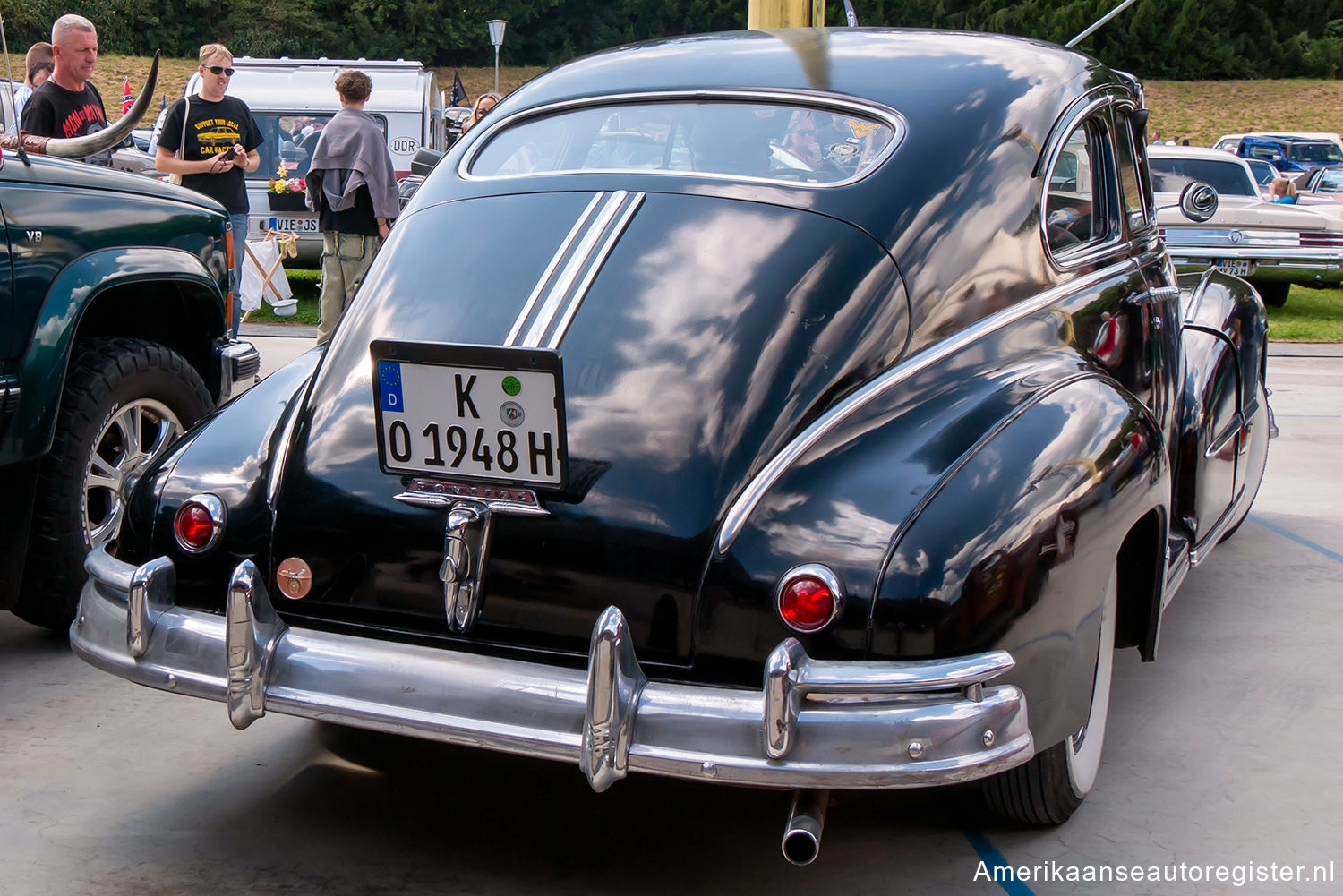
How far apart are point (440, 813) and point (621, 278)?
1331 mm

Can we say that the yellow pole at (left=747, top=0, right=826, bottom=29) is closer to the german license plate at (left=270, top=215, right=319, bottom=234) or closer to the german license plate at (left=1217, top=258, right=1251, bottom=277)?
the german license plate at (left=270, top=215, right=319, bottom=234)

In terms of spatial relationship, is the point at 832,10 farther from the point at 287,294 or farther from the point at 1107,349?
the point at 1107,349

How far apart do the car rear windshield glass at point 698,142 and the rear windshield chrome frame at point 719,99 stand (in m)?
0.01

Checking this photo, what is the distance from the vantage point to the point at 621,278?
294cm

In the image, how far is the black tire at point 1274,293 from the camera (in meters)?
15.0

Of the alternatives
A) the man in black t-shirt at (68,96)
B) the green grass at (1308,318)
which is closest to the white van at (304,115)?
the man in black t-shirt at (68,96)

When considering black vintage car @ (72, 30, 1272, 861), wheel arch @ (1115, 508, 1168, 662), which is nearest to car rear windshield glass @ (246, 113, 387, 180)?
black vintage car @ (72, 30, 1272, 861)

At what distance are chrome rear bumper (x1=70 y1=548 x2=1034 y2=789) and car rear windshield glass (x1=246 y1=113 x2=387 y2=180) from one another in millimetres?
12107

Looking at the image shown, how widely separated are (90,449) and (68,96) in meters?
3.44

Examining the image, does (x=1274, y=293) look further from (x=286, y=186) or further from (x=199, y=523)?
(x=199, y=523)

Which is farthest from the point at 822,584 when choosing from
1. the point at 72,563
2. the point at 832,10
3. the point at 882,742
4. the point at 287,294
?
the point at 832,10

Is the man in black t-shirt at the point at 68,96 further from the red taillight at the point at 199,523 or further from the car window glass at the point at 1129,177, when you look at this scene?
the car window glass at the point at 1129,177

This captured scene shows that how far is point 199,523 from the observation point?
291 cm

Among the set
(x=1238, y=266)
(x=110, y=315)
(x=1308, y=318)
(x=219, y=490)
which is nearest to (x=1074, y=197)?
(x=219, y=490)
